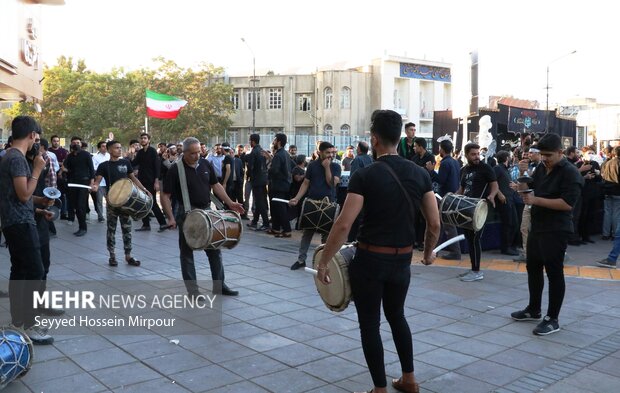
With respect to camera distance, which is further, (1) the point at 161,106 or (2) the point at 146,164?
(1) the point at 161,106

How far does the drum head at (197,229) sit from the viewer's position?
6.27 meters

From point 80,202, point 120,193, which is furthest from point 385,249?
point 80,202

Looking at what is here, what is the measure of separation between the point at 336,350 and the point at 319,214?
10.5 feet

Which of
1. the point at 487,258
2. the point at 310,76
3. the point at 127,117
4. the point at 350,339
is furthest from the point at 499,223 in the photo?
the point at 310,76

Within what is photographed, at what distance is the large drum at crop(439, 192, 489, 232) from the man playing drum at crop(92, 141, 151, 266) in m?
4.37

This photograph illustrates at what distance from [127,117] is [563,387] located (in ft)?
136

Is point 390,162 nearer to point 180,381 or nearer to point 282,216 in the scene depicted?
point 180,381

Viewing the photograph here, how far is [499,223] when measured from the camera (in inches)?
408

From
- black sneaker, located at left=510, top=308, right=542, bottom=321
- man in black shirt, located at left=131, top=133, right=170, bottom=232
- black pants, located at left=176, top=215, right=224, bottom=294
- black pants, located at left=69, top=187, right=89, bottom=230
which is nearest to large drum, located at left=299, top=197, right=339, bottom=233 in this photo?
black pants, located at left=176, top=215, right=224, bottom=294

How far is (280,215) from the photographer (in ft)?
39.8

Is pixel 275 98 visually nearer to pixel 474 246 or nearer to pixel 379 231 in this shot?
pixel 474 246

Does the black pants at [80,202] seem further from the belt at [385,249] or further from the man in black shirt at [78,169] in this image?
the belt at [385,249]

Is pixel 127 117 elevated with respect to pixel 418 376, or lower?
elevated

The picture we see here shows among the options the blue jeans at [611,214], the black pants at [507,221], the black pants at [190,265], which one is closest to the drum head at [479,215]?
the black pants at [507,221]
